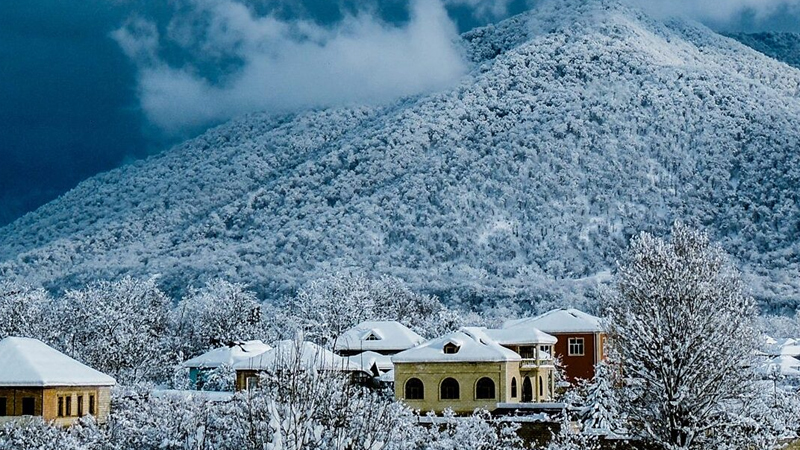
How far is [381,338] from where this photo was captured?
76812 millimetres

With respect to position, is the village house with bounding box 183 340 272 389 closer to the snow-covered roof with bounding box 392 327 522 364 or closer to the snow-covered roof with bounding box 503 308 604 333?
the snow-covered roof with bounding box 392 327 522 364

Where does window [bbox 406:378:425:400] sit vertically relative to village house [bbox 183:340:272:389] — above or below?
below

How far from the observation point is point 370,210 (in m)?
164

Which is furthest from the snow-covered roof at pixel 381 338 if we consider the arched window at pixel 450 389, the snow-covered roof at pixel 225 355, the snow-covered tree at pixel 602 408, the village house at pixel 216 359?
the snow-covered tree at pixel 602 408

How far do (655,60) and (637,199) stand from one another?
45.5m

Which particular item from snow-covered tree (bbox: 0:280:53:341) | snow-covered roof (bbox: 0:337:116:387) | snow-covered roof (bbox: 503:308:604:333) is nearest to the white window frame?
snow-covered roof (bbox: 503:308:604:333)

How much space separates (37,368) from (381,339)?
103 feet

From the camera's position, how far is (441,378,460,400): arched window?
190 ft

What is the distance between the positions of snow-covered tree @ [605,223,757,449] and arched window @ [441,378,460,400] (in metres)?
18.1

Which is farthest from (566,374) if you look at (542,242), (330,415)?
(542,242)

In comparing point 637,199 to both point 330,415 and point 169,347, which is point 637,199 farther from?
point 330,415

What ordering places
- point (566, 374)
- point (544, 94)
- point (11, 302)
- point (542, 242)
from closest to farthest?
point (566, 374) < point (11, 302) < point (542, 242) < point (544, 94)

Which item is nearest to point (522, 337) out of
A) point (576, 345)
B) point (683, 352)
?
point (576, 345)

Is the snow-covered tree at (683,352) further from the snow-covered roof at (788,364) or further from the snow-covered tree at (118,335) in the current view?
the snow-covered tree at (118,335)
